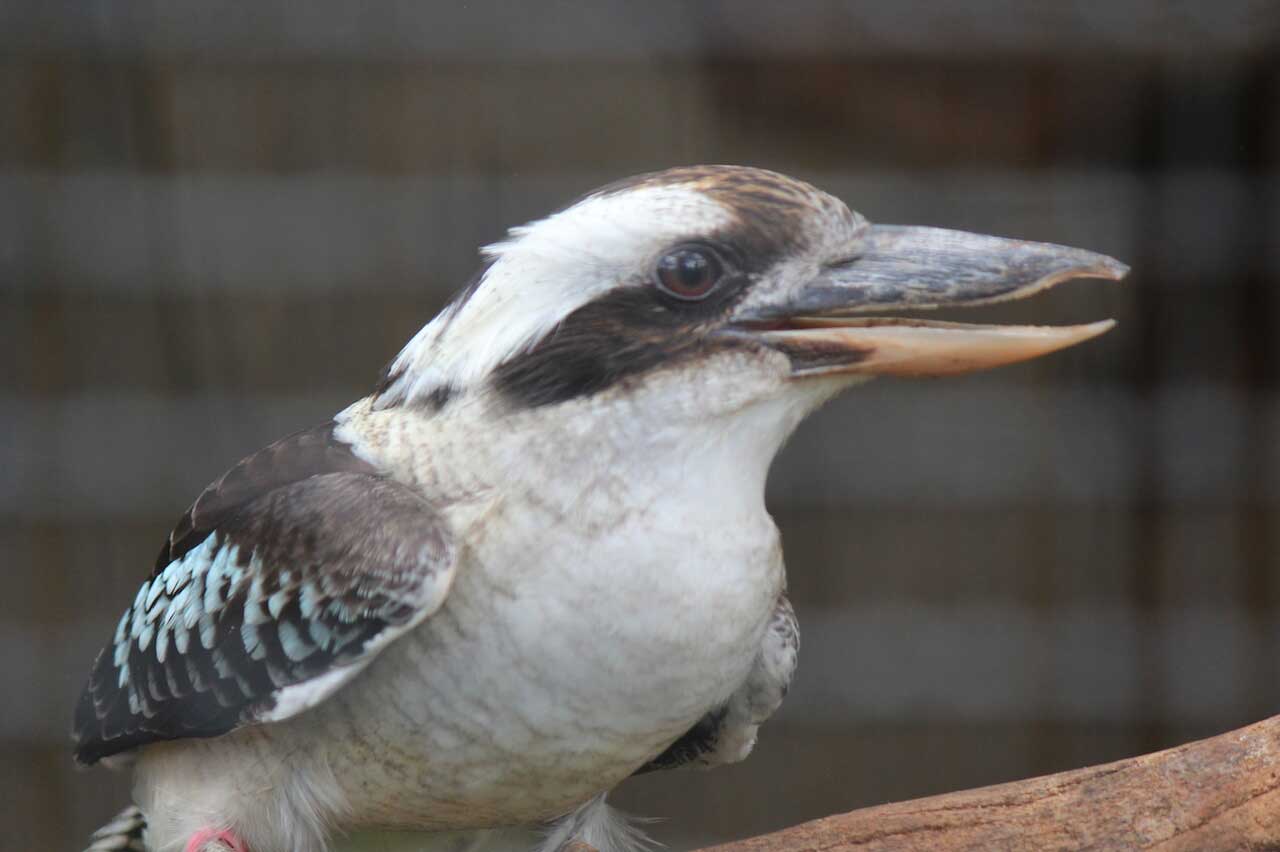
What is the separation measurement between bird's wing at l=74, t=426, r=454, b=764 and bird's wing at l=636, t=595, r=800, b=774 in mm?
362

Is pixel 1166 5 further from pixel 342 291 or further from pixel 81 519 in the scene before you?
pixel 81 519

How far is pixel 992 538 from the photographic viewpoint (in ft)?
9.14

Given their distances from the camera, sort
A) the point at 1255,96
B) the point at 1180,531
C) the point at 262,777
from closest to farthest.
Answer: the point at 262,777 < the point at 1255,96 < the point at 1180,531

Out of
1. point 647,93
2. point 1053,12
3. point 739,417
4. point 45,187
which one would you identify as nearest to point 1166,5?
point 1053,12

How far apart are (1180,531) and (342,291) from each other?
140 cm

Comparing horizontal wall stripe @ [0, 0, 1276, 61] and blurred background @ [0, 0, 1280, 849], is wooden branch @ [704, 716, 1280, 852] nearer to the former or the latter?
blurred background @ [0, 0, 1280, 849]

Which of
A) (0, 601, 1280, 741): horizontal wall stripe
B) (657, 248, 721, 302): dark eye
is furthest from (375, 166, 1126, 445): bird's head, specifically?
(0, 601, 1280, 741): horizontal wall stripe

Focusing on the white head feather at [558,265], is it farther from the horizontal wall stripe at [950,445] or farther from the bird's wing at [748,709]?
the horizontal wall stripe at [950,445]

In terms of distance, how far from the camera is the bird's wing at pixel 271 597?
1268mm

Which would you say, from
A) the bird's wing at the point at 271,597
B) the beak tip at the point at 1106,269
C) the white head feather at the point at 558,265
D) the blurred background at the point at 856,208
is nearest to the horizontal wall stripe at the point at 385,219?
the blurred background at the point at 856,208

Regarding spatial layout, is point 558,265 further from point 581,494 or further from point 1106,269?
point 1106,269

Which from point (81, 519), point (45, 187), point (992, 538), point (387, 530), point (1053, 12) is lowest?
point (992, 538)

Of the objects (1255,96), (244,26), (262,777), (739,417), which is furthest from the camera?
(1255,96)

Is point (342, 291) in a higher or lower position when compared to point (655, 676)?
higher
